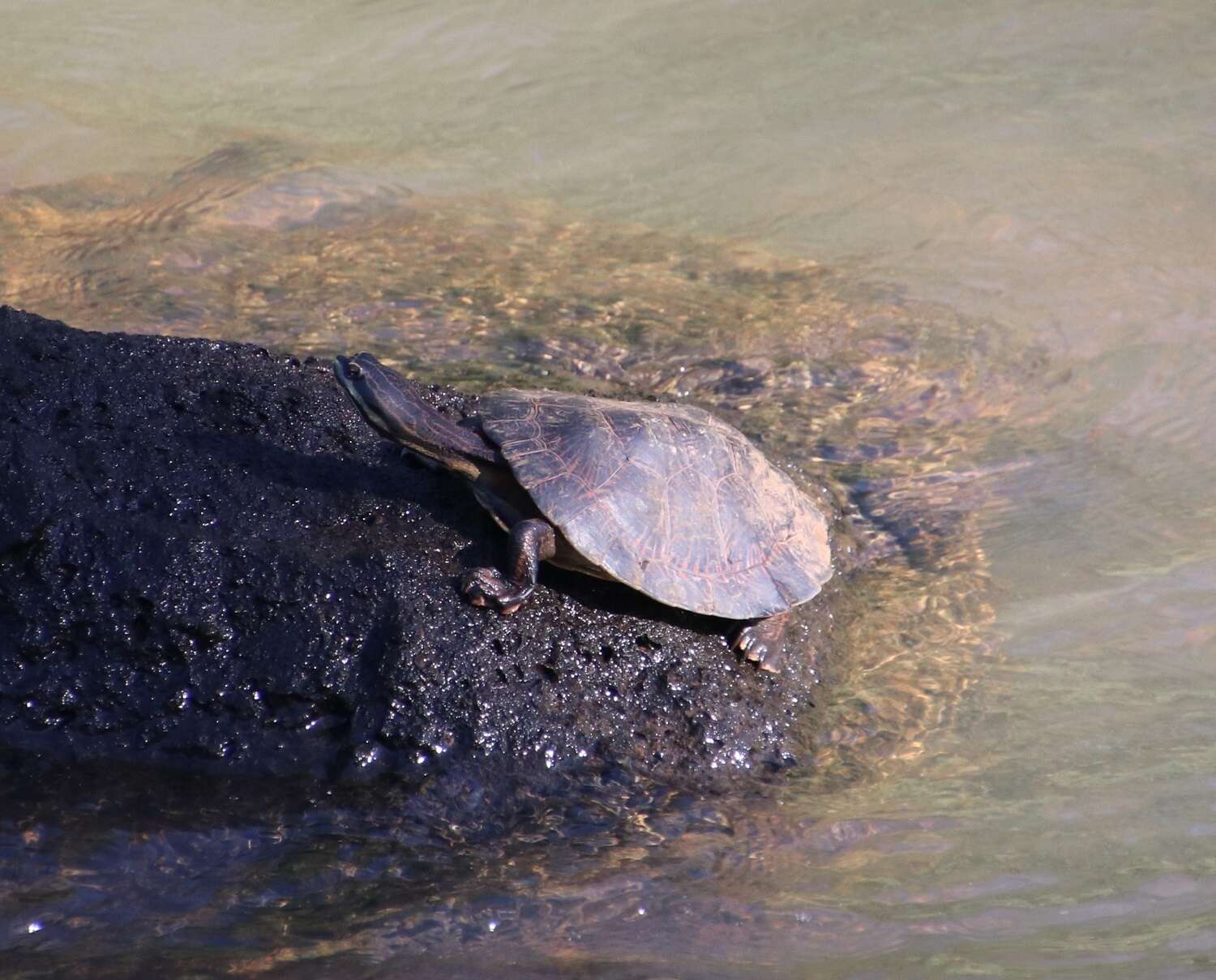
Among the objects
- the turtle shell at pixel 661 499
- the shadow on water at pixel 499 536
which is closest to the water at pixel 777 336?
the shadow on water at pixel 499 536

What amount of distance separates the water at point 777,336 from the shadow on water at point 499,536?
0.02 m

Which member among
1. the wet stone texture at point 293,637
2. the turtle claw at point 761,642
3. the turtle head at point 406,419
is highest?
the turtle head at point 406,419

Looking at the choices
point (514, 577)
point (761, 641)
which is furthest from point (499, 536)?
point (761, 641)

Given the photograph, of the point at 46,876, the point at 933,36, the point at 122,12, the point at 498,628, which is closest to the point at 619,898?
the point at 498,628

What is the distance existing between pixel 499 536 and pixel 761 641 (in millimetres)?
1042

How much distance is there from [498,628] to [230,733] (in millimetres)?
927

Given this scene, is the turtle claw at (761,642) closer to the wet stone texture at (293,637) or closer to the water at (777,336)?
the wet stone texture at (293,637)

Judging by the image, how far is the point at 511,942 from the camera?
3182 millimetres

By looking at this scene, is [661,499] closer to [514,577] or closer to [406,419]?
[514,577]

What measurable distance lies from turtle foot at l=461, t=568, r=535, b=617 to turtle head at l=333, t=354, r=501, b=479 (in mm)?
460

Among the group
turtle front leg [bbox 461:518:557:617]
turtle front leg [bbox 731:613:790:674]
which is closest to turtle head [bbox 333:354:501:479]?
turtle front leg [bbox 461:518:557:617]

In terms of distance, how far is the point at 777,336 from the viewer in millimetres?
7078

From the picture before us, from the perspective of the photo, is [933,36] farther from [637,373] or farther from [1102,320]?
[637,373]

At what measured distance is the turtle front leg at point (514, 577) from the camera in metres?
3.83
